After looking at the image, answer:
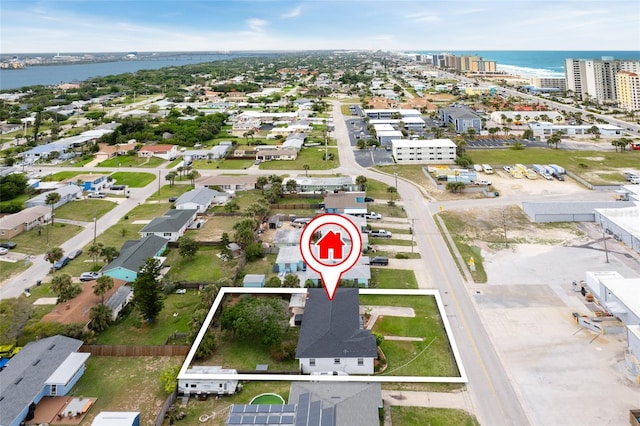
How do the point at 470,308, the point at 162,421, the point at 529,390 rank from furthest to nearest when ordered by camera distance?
the point at 470,308 < the point at 529,390 < the point at 162,421

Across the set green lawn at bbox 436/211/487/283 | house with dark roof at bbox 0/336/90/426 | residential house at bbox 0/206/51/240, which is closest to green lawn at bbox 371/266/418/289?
green lawn at bbox 436/211/487/283

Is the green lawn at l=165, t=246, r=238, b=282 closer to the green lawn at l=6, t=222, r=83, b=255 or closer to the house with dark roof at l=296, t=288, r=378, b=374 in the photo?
the house with dark roof at l=296, t=288, r=378, b=374

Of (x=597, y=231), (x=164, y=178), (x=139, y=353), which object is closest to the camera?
(x=139, y=353)

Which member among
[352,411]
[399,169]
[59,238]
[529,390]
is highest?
[399,169]

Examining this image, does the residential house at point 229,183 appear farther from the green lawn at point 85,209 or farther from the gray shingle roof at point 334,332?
the gray shingle roof at point 334,332

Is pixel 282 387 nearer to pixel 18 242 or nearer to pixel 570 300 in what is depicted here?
pixel 570 300

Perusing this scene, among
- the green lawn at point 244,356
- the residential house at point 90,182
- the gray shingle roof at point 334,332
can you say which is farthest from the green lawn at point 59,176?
the gray shingle roof at point 334,332

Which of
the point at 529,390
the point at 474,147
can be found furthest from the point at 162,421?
the point at 474,147
